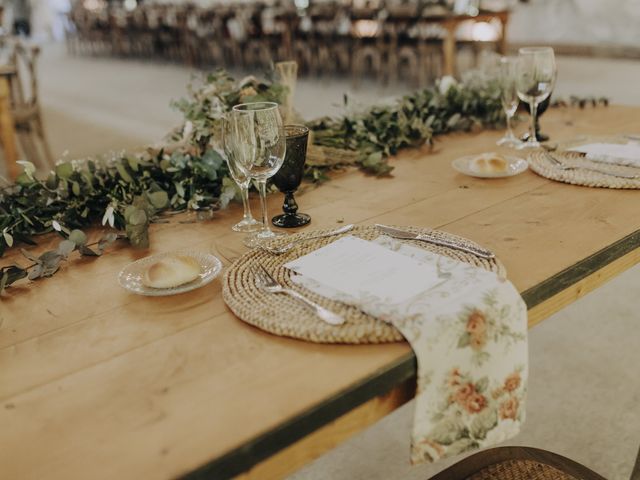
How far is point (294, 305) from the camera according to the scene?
32.2 inches

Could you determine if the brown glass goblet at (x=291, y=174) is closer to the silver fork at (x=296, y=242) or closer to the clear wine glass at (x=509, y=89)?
the silver fork at (x=296, y=242)

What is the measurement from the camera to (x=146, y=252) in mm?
1095

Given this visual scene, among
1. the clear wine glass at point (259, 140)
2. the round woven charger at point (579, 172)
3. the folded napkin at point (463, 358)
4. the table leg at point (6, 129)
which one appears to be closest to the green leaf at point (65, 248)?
the clear wine glass at point (259, 140)

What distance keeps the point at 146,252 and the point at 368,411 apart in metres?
0.56

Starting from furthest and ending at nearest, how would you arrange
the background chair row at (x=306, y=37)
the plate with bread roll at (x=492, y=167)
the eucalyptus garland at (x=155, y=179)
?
the background chair row at (x=306, y=37) → the plate with bread roll at (x=492, y=167) → the eucalyptus garland at (x=155, y=179)

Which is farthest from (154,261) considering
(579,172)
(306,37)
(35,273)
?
(306,37)

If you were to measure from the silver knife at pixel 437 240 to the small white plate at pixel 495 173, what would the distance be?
16.2 inches

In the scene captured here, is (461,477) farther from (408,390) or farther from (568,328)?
(568,328)

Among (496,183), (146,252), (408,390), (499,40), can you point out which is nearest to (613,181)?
(496,183)

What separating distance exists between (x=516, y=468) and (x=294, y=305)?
1.60ft

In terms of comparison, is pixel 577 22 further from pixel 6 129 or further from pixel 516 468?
pixel 516 468

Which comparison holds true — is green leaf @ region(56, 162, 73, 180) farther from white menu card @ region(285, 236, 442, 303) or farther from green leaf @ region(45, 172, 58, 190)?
white menu card @ region(285, 236, 442, 303)

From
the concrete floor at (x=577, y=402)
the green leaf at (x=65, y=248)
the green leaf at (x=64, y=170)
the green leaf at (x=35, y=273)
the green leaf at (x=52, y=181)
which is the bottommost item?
the concrete floor at (x=577, y=402)

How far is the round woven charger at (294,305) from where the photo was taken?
74cm
